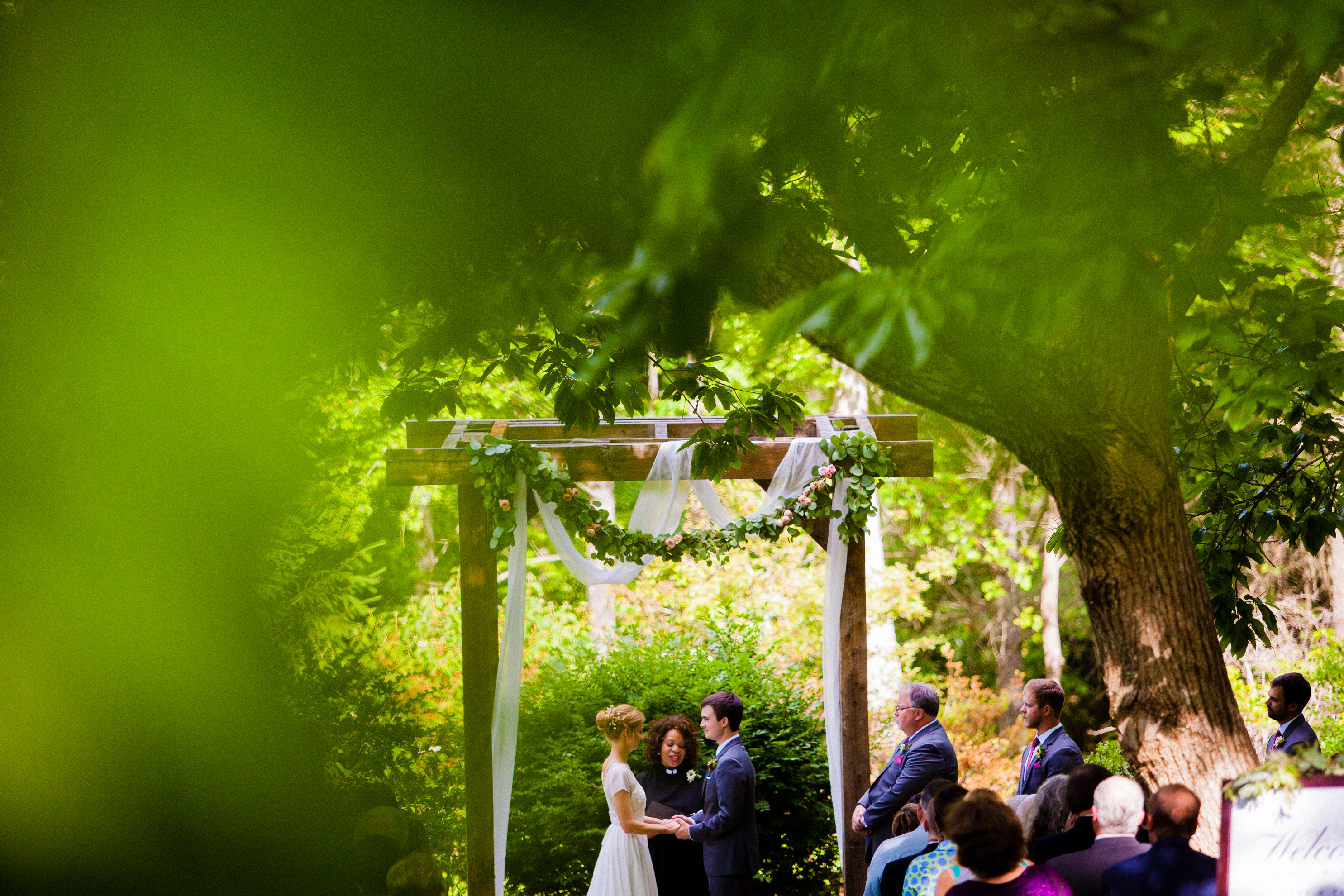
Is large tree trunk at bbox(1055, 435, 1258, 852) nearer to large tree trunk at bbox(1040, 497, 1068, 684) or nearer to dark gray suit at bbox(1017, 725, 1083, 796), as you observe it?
dark gray suit at bbox(1017, 725, 1083, 796)

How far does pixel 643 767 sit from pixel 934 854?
13.1 ft

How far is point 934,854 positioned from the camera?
3320 millimetres

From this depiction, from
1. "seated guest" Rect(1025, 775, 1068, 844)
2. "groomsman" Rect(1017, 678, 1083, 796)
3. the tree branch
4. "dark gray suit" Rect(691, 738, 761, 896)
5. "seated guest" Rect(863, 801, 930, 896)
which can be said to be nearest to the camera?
the tree branch

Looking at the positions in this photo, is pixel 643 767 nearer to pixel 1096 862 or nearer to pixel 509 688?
pixel 509 688

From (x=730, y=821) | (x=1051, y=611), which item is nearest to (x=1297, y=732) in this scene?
(x=730, y=821)

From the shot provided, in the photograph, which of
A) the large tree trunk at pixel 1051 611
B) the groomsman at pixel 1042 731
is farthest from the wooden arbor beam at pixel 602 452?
the large tree trunk at pixel 1051 611

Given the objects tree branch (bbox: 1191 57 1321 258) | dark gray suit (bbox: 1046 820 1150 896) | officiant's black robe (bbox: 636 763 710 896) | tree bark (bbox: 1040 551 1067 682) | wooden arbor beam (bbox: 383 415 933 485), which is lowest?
officiant's black robe (bbox: 636 763 710 896)

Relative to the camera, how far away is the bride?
209 inches

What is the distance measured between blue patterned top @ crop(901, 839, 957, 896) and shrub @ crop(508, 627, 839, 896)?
3538mm

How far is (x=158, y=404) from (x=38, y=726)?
32.1 inches

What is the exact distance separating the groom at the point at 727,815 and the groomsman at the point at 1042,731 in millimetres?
1355

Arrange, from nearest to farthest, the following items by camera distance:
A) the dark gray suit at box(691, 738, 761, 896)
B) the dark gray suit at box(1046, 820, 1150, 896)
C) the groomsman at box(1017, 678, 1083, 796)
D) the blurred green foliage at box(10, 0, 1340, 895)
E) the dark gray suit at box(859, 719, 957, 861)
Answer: the blurred green foliage at box(10, 0, 1340, 895), the dark gray suit at box(1046, 820, 1150, 896), the groomsman at box(1017, 678, 1083, 796), the dark gray suit at box(859, 719, 957, 861), the dark gray suit at box(691, 738, 761, 896)

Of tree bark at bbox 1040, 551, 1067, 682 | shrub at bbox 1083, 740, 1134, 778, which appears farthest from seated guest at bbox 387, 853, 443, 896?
tree bark at bbox 1040, 551, 1067, 682

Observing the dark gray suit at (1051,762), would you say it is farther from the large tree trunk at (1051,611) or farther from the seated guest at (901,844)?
the large tree trunk at (1051,611)
